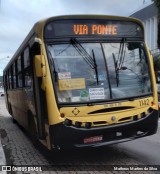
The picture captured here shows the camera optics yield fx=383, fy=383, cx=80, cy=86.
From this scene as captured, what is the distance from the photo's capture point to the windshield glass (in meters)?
7.54

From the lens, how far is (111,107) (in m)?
7.67

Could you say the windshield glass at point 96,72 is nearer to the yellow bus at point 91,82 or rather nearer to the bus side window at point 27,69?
the yellow bus at point 91,82

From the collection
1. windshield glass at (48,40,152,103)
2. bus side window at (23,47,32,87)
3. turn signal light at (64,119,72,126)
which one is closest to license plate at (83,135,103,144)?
turn signal light at (64,119,72,126)

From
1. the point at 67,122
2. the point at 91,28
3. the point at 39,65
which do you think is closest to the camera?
the point at 67,122

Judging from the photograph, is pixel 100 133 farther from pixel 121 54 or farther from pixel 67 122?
pixel 121 54

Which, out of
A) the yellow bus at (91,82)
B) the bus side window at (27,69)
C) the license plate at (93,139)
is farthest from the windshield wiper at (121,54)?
the bus side window at (27,69)

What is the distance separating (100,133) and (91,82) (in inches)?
41.0

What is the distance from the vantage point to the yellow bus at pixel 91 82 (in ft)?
24.1

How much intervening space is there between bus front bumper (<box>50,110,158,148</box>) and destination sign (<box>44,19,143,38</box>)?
71.5 inches

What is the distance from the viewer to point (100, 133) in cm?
752

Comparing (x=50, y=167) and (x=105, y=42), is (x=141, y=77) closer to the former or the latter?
(x=105, y=42)

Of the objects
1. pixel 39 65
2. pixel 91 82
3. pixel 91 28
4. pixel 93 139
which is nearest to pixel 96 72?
pixel 91 82

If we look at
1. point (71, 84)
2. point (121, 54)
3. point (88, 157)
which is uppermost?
point (121, 54)

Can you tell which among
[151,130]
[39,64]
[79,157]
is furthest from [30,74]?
[151,130]
